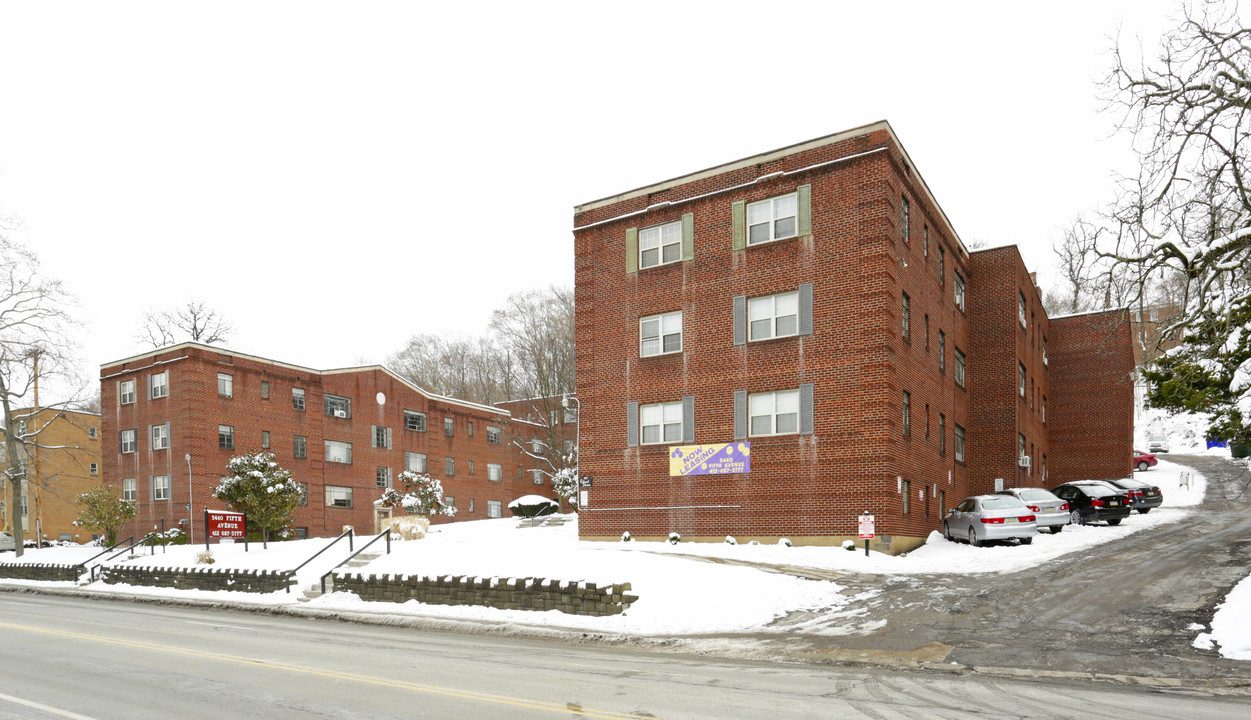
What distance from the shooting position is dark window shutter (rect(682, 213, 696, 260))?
93.2 feet

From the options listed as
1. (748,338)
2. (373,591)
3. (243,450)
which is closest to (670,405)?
(748,338)

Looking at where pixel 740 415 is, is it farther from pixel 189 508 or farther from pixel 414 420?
pixel 414 420

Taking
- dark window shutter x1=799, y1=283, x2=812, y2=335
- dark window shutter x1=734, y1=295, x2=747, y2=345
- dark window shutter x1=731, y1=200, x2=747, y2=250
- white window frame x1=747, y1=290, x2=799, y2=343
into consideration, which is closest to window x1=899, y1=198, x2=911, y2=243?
dark window shutter x1=799, y1=283, x2=812, y2=335

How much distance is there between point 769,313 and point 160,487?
35.6 meters

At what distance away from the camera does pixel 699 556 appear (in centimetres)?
2283

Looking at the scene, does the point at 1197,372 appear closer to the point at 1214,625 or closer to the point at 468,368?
the point at 1214,625

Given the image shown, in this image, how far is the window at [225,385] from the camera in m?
46.2

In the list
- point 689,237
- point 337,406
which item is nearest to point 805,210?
point 689,237

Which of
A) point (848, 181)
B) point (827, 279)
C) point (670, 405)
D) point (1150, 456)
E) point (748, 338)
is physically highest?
point (848, 181)

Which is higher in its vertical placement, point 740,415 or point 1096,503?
point 740,415

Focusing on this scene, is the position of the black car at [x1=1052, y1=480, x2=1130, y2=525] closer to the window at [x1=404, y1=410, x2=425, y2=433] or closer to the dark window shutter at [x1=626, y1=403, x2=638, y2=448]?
the dark window shutter at [x1=626, y1=403, x2=638, y2=448]

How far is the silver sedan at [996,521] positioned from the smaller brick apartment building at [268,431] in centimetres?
3034

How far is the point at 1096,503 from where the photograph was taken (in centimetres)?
3123

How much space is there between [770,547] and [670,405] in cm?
597
